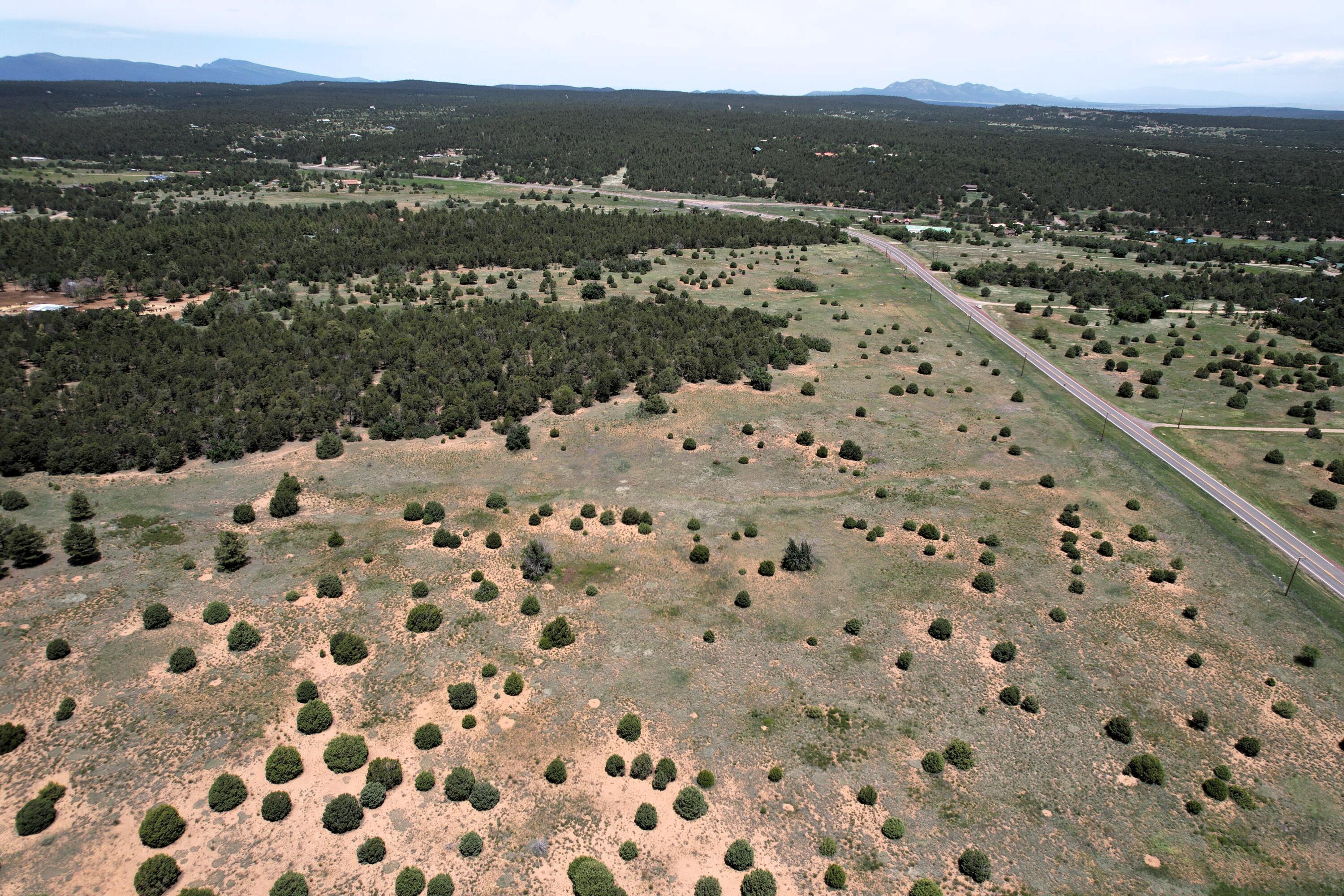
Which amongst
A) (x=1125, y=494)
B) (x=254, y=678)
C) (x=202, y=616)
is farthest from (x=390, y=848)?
(x=1125, y=494)

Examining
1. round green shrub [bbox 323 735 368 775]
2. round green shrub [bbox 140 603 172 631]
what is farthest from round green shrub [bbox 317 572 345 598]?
round green shrub [bbox 323 735 368 775]

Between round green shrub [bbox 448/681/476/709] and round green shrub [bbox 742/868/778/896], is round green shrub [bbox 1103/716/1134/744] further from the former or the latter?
round green shrub [bbox 448/681/476/709]

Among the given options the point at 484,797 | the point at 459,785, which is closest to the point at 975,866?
the point at 484,797

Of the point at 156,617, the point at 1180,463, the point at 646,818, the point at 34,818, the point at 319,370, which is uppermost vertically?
the point at 319,370

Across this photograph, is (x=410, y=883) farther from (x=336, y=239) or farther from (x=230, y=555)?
(x=336, y=239)

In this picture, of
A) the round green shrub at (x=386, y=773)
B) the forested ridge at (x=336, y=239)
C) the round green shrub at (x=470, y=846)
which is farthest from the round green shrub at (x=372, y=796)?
the forested ridge at (x=336, y=239)

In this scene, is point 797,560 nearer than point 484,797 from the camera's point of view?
No
